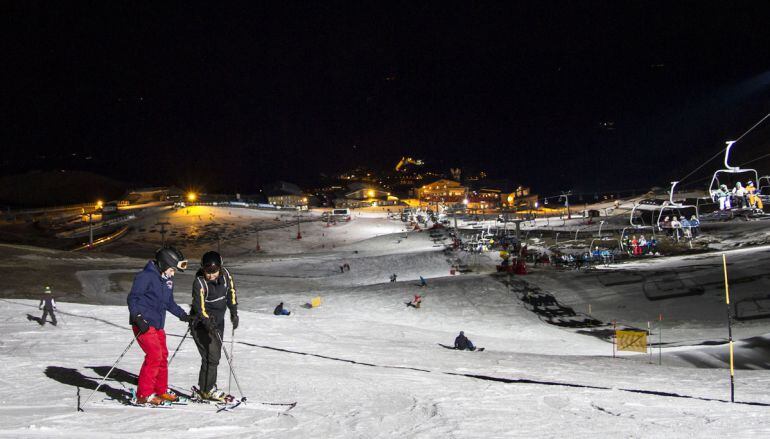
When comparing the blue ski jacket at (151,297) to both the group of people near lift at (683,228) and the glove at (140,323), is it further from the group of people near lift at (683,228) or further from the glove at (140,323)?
the group of people near lift at (683,228)

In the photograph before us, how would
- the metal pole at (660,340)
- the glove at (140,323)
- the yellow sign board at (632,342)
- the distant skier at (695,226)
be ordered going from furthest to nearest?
the distant skier at (695,226), the yellow sign board at (632,342), the metal pole at (660,340), the glove at (140,323)

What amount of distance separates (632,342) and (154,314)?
13361 mm

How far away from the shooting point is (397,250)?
5272cm

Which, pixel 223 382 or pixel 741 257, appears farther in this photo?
pixel 741 257

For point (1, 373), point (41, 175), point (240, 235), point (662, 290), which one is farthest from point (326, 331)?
point (41, 175)

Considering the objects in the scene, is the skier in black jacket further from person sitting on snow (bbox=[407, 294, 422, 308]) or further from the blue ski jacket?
person sitting on snow (bbox=[407, 294, 422, 308])

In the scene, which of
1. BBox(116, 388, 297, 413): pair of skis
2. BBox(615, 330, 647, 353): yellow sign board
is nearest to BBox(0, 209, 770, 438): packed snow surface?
BBox(116, 388, 297, 413): pair of skis

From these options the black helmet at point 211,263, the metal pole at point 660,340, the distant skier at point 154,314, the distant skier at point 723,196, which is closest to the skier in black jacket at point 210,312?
the black helmet at point 211,263

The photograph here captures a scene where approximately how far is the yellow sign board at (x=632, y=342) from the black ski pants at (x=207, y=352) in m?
12.4

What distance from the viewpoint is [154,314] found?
639 centimetres

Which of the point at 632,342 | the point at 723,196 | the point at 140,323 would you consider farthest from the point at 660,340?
the point at 140,323

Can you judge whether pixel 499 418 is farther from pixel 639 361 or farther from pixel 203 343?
pixel 639 361

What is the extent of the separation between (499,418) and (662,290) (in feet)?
65.2

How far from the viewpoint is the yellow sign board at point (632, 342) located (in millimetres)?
15359
